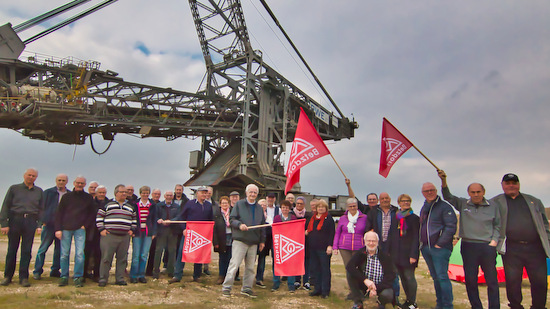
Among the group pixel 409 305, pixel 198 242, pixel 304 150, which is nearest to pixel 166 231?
pixel 198 242

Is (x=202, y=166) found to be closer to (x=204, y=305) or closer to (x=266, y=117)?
(x=266, y=117)

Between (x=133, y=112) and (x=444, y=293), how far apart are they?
1872cm

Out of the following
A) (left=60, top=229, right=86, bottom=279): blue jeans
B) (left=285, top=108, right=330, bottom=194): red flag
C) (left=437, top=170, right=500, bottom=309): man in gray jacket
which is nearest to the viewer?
(left=437, top=170, right=500, bottom=309): man in gray jacket

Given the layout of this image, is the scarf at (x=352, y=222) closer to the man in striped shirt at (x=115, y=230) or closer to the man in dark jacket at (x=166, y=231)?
the man in dark jacket at (x=166, y=231)

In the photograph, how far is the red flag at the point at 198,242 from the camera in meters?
7.09

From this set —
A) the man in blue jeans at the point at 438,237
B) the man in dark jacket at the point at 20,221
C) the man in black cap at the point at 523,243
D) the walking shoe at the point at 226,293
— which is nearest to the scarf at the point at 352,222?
the man in blue jeans at the point at 438,237

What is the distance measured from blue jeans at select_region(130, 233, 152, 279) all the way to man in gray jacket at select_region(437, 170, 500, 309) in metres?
5.54

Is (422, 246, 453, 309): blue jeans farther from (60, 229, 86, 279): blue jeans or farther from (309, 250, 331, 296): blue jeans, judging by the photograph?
(60, 229, 86, 279): blue jeans

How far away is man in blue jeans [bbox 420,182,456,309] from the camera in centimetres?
529

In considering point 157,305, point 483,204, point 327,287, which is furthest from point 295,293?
point 483,204

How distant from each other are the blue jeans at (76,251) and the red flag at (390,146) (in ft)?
19.2

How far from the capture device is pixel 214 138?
24.1 meters

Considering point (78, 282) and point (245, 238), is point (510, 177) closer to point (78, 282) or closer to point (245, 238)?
point (245, 238)

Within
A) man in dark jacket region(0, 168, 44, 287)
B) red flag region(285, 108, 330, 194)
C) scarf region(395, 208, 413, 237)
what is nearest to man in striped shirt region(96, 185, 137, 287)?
man in dark jacket region(0, 168, 44, 287)
